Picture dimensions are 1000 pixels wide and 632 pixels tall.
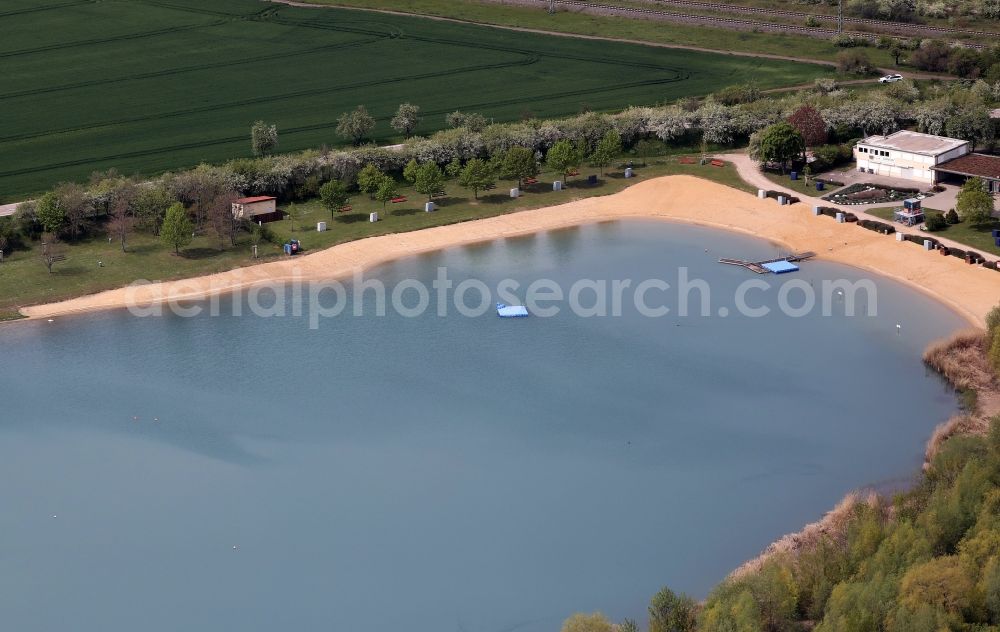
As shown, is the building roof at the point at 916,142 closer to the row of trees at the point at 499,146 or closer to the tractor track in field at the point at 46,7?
the row of trees at the point at 499,146

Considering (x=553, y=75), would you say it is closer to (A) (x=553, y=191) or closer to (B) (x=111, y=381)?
(A) (x=553, y=191)

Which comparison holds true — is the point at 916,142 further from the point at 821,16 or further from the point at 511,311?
the point at 821,16

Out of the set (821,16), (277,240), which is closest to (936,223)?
(277,240)

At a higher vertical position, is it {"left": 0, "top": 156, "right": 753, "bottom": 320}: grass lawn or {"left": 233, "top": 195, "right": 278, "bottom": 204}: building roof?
{"left": 233, "top": 195, "right": 278, "bottom": 204}: building roof

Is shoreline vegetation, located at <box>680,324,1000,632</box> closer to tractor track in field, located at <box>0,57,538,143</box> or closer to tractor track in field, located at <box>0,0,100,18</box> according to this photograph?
tractor track in field, located at <box>0,57,538,143</box>

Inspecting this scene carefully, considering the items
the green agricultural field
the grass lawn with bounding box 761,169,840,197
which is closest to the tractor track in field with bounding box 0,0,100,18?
the green agricultural field

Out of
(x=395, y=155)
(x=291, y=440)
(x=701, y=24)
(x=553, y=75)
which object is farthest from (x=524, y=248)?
(x=701, y=24)

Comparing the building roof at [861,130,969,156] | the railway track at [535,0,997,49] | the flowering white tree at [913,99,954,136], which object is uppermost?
the railway track at [535,0,997,49]

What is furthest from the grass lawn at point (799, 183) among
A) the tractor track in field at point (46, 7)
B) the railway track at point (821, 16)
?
the tractor track in field at point (46, 7)
